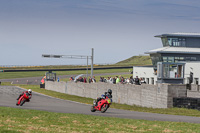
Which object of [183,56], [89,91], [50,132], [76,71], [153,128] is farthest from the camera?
[76,71]

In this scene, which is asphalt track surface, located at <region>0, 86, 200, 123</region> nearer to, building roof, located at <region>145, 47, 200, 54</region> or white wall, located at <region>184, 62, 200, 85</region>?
white wall, located at <region>184, 62, 200, 85</region>

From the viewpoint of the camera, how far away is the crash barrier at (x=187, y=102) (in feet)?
81.0

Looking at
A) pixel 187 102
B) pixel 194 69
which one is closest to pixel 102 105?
pixel 187 102

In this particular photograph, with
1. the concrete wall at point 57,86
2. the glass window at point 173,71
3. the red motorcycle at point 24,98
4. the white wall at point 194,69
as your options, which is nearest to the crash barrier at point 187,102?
the red motorcycle at point 24,98

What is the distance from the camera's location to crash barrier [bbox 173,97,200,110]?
→ 24688 mm

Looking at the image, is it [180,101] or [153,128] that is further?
[180,101]

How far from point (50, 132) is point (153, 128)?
3.89 meters

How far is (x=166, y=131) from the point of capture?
12820 millimetres

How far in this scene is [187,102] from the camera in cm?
2542

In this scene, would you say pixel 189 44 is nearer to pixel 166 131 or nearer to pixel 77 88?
pixel 77 88

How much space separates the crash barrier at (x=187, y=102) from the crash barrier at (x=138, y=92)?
1.57 feet

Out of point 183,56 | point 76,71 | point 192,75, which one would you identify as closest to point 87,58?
point 183,56

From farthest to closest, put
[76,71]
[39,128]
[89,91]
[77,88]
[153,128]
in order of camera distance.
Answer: [76,71], [77,88], [89,91], [153,128], [39,128]

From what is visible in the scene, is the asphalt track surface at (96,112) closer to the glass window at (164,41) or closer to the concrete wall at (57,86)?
the concrete wall at (57,86)
